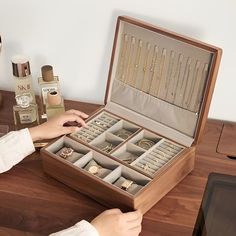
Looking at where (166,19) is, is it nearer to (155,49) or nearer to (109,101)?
(155,49)

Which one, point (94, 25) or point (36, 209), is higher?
point (94, 25)

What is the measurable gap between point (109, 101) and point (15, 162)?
28 cm

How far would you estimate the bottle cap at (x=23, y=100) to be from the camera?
1313 millimetres

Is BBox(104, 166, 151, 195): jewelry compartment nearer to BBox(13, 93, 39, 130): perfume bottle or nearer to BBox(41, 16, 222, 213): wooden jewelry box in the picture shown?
BBox(41, 16, 222, 213): wooden jewelry box

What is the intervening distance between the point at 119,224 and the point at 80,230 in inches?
3.1

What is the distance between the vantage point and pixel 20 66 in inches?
50.1

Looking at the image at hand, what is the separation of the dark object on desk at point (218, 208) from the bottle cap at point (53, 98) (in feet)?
1.35

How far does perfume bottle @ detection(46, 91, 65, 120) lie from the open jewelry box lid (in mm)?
115

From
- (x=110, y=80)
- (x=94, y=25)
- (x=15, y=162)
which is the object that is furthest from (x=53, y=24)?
(x=15, y=162)

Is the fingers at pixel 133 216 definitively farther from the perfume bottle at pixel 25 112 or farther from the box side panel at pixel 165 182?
the perfume bottle at pixel 25 112

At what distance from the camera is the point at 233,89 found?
1.29 metres

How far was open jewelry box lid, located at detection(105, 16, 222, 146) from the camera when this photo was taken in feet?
3.77

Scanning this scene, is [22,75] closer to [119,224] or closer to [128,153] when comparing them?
[128,153]

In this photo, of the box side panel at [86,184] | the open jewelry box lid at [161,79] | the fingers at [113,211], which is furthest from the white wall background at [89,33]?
the fingers at [113,211]
